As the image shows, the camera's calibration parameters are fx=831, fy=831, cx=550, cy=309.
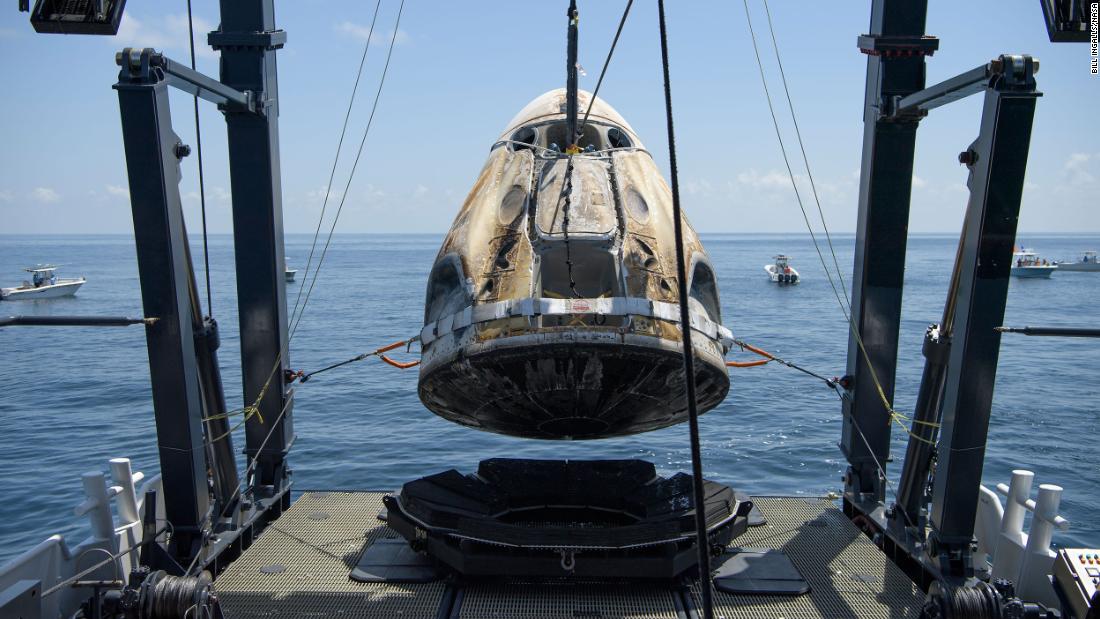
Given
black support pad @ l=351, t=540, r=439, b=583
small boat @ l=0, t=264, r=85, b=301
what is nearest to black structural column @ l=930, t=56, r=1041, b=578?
black support pad @ l=351, t=540, r=439, b=583

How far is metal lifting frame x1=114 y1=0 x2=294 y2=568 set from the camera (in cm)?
749

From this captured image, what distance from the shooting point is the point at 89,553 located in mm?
8336

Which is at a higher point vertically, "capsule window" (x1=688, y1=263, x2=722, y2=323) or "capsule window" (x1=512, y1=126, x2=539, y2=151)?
"capsule window" (x1=512, y1=126, x2=539, y2=151)

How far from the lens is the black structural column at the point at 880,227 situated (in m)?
9.58

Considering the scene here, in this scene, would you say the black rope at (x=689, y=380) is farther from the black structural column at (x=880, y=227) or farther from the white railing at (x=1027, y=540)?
the black structural column at (x=880, y=227)

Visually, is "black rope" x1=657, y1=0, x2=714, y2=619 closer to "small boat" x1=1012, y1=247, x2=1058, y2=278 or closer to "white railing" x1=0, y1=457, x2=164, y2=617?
"white railing" x1=0, y1=457, x2=164, y2=617

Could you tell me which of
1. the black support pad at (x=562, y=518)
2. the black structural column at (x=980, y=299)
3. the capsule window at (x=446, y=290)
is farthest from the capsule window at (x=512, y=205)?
the black structural column at (x=980, y=299)

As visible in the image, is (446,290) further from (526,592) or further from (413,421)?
(413,421)

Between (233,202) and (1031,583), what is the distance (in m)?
9.76

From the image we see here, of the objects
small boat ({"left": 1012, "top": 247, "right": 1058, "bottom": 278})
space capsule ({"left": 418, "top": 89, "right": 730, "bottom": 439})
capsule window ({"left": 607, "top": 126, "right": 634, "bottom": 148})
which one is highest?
Result: capsule window ({"left": 607, "top": 126, "right": 634, "bottom": 148})

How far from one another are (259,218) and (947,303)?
8.21 metres

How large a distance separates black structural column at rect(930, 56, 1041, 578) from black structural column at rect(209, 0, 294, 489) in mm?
7761

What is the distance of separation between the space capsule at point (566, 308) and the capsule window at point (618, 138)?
694mm

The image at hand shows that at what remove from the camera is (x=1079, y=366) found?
36.7 m
